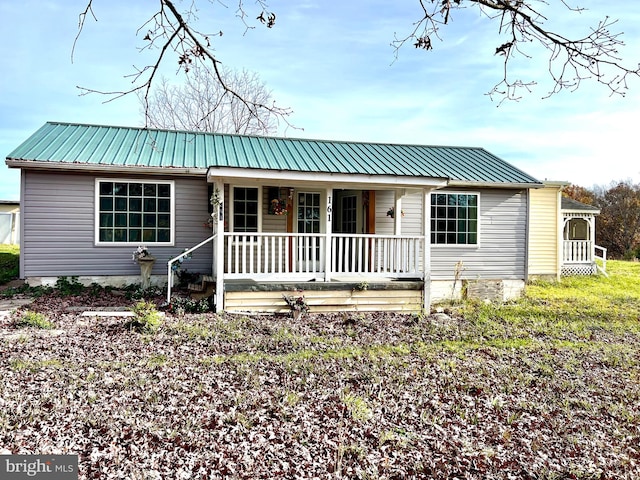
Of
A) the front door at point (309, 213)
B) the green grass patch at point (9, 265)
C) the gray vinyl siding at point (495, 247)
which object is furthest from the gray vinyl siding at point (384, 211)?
the green grass patch at point (9, 265)

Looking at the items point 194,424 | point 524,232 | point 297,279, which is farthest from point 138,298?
point 524,232

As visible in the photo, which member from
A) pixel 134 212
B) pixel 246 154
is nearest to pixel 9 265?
pixel 134 212

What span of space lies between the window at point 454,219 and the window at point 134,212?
597 centimetres

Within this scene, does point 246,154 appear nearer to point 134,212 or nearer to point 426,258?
point 134,212

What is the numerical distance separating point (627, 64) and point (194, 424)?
4.30 metres

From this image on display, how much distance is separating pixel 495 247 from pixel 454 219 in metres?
1.27

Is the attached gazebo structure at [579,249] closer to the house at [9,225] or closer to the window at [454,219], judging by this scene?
the window at [454,219]

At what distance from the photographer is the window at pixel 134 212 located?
9.59 meters

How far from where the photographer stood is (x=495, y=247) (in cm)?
1134

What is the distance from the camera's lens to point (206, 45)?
4.19 meters

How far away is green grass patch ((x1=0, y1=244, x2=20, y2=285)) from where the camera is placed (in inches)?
422

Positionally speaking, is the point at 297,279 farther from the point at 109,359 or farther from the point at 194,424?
the point at 194,424

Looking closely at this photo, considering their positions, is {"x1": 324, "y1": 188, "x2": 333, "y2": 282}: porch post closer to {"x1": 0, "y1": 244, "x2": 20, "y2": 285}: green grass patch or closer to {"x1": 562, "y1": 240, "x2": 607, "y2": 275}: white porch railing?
{"x1": 0, "y1": 244, "x2": 20, "y2": 285}: green grass patch

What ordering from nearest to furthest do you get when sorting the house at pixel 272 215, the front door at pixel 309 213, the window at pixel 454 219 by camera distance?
1. the house at pixel 272 215
2. the front door at pixel 309 213
3. the window at pixel 454 219
